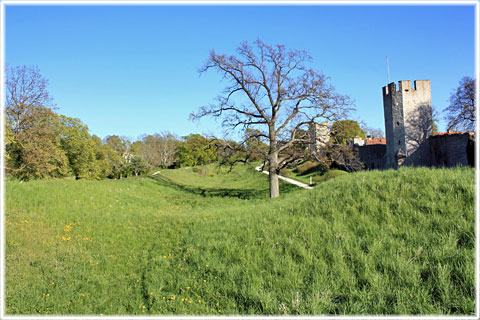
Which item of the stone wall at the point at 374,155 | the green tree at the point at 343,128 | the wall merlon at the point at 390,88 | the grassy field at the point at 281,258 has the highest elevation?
the wall merlon at the point at 390,88

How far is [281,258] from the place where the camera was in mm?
5828

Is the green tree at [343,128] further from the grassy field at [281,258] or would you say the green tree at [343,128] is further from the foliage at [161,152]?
the foliage at [161,152]

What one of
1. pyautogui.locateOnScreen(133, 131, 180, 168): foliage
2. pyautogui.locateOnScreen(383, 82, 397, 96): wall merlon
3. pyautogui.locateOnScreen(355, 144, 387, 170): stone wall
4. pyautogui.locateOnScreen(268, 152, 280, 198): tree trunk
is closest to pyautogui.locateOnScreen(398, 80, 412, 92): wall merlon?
pyautogui.locateOnScreen(383, 82, 397, 96): wall merlon

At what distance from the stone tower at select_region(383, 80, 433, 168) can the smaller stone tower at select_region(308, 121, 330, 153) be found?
41.7 feet

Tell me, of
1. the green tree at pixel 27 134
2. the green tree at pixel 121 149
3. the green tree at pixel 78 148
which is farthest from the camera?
the green tree at pixel 121 149

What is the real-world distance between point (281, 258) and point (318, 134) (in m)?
16.6

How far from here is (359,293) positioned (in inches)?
180

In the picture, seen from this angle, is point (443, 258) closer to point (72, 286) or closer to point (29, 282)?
point (72, 286)

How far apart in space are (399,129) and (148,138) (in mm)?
63953

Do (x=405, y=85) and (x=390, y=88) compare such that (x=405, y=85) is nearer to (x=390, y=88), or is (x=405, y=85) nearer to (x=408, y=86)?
(x=408, y=86)

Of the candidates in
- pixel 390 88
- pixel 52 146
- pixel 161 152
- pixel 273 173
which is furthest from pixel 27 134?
pixel 161 152

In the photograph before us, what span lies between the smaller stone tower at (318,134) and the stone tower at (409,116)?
12702 millimetres

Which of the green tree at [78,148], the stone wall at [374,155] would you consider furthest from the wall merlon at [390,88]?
the green tree at [78,148]

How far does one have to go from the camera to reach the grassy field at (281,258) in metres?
4.59
